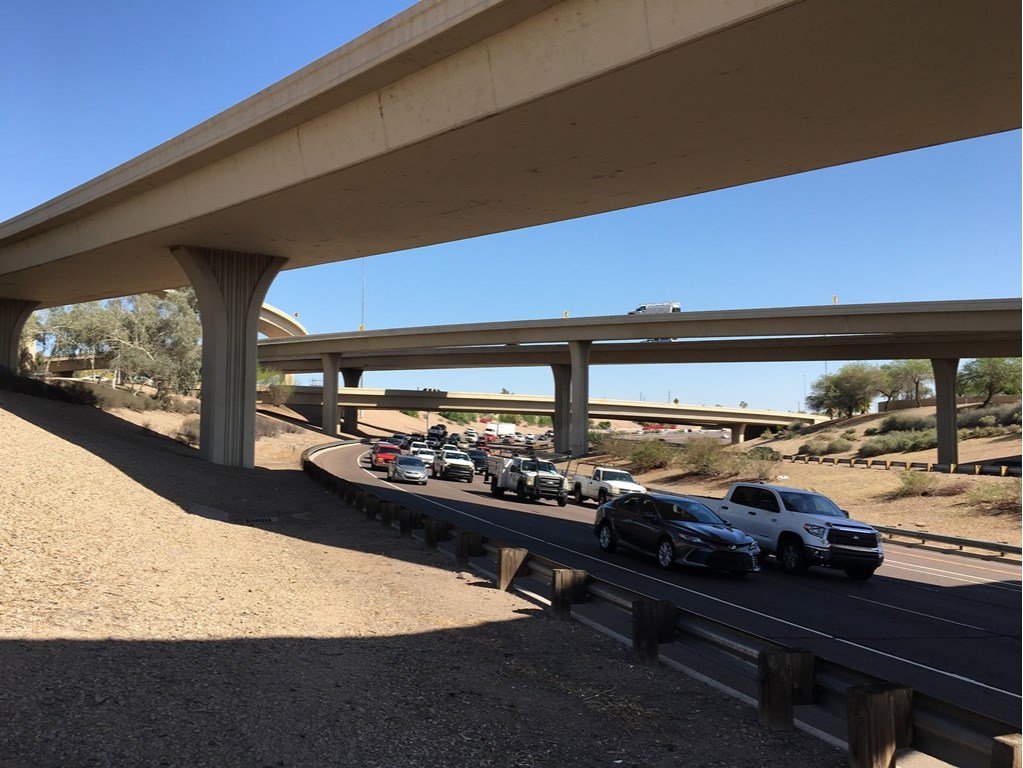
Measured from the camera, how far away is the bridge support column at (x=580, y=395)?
67.4 meters

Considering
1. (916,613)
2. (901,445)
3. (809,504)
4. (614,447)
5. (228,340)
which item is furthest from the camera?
(614,447)

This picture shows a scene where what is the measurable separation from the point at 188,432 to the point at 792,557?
133 feet

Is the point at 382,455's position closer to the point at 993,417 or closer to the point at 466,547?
the point at 466,547

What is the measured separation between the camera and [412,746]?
5895 mm

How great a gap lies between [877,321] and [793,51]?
41.7 m

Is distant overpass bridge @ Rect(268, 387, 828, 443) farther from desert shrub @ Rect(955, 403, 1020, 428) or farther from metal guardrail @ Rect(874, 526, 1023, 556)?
metal guardrail @ Rect(874, 526, 1023, 556)

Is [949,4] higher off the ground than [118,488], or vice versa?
[949,4]

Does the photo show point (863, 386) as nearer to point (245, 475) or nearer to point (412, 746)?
point (245, 475)

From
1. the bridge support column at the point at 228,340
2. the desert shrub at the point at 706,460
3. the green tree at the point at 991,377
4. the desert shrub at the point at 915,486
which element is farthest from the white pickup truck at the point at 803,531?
the green tree at the point at 991,377

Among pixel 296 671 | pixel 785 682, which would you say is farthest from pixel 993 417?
pixel 296 671

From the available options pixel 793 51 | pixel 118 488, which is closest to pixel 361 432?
pixel 118 488

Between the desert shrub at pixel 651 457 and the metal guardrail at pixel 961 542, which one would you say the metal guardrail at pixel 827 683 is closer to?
→ the metal guardrail at pixel 961 542

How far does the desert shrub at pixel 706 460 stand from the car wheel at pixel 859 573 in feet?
103

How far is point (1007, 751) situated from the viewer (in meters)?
4.53
